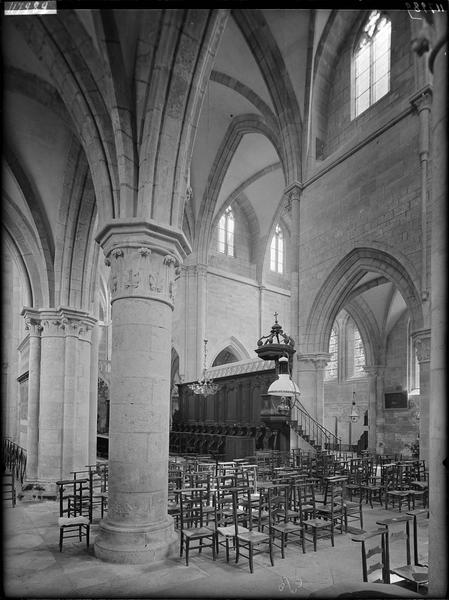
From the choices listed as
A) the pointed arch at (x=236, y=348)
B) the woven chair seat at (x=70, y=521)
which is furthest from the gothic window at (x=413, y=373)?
the woven chair seat at (x=70, y=521)

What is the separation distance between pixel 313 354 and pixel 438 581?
45.8ft

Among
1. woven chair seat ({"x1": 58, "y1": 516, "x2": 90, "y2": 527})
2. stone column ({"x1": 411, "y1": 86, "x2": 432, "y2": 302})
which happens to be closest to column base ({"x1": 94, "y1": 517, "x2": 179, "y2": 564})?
woven chair seat ({"x1": 58, "y1": 516, "x2": 90, "y2": 527})

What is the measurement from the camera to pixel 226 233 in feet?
94.5

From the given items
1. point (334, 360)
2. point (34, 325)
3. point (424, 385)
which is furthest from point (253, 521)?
point (334, 360)

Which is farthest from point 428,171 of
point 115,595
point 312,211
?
point 115,595

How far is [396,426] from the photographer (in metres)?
25.0

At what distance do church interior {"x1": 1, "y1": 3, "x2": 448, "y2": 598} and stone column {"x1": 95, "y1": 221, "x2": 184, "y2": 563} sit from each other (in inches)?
1.1

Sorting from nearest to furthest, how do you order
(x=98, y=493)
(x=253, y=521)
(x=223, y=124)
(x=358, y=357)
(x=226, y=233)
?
1. (x=253, y=521)
2. (x=98, y=493)
3. (x=223, y=124)
4. (x=226, y=233)
5. (x=358, y=357)

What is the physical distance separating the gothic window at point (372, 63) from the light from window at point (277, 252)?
1434 cm

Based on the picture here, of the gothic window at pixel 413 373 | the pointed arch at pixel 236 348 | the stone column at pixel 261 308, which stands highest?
the stone column at pixel 261 308

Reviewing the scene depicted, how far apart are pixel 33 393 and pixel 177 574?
348 inches

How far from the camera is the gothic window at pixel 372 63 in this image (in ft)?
50.1

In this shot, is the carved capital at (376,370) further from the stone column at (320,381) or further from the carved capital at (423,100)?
the carved capital at (423,100)

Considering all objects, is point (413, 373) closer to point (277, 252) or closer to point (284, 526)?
point (277, 252)
